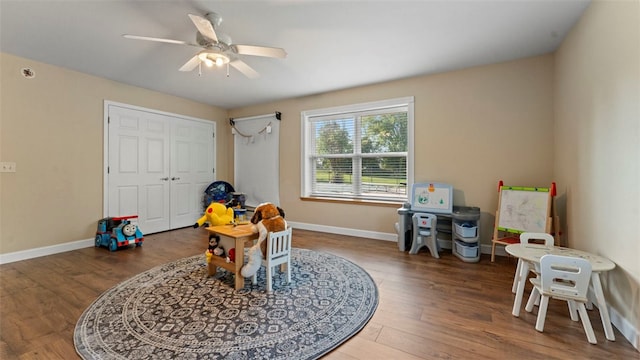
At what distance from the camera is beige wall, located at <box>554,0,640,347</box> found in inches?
61.7

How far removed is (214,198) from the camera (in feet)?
16.6

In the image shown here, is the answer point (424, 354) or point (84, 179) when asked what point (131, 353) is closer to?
point (424, 354)

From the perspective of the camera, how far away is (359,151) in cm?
423

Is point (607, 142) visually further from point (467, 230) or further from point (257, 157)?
point (257, 157)

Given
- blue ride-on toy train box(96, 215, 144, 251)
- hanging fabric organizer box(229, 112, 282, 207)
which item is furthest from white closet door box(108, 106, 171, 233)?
hanging fabric organizer box(229, 112, 282, 207)

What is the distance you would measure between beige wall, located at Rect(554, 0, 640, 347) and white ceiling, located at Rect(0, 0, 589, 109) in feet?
1.36

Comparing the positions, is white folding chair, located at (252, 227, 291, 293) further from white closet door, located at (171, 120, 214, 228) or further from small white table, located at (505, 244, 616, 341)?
white closet door, located at (171, 120, 214, 228)

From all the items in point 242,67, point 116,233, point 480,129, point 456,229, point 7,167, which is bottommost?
point 116,233

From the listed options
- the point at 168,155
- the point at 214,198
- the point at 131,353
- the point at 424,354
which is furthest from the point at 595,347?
the point at 168,155

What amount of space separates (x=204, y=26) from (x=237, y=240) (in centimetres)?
173

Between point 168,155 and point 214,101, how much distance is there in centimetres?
133

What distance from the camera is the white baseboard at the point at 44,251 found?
299 centimetres

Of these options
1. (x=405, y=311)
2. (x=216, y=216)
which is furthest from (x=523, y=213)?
(x=216, y=216)

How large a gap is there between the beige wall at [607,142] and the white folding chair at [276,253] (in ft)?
7.81
